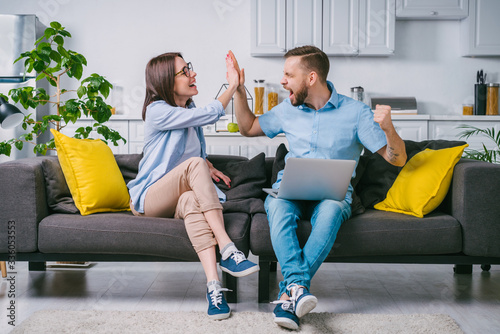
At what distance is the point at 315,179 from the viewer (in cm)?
209

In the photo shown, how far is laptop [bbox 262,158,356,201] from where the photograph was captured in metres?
2.04

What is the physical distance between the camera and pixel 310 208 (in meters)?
2.29

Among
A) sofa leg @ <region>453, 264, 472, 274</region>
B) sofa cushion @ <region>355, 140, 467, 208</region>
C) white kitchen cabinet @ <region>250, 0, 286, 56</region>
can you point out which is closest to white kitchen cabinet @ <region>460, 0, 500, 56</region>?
white kitchen cabinet @ <region>250, 0, 286, 56</region>

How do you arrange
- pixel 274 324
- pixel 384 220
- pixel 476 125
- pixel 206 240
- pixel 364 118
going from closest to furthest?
1. pixel 274 324
2. pixel 206 240
3. pixel 384 220
4. pixel 364 118
5. pixel 476 125

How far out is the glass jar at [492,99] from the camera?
187 inches

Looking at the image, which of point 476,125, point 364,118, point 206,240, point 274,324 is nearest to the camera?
point 274,324

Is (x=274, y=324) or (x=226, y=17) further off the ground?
(x=226, y=17)

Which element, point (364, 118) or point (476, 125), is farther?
point (476, 125)

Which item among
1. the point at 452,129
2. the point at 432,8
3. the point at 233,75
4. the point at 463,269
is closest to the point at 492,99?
the point at 452,129

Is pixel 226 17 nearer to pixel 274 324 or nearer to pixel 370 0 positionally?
pixel 370 0

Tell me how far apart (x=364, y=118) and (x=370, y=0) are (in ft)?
8.75

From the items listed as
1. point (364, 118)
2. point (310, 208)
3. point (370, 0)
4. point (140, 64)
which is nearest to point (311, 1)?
point (370, 0)

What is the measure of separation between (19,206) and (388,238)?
5.32 ft

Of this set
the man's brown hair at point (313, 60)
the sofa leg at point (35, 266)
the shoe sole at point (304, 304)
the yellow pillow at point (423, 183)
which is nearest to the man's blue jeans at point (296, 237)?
the shoe sole at point (304, 304)
